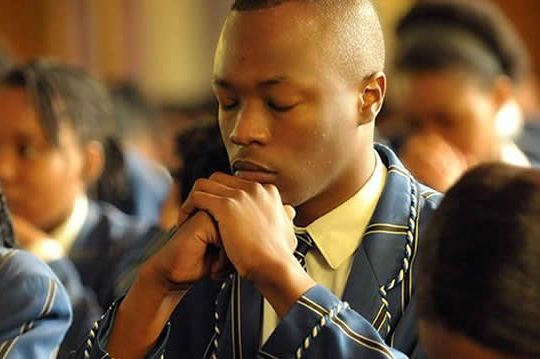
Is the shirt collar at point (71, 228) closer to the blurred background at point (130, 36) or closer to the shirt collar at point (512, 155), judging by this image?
the shirt collar at point (512, 155)

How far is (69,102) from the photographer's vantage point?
109 inches

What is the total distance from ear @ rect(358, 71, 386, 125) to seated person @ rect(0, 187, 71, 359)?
0.44 m

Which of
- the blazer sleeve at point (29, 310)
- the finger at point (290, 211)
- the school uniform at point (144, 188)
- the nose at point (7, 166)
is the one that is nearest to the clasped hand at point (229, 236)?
the finger at point (290, 211)

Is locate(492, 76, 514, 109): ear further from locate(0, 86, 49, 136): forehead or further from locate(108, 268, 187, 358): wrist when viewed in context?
locate(108, 268, 187, 358): wrist

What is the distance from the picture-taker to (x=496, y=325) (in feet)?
3.23

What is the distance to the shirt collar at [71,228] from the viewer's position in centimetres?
261

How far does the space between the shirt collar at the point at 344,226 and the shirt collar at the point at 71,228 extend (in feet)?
4.02

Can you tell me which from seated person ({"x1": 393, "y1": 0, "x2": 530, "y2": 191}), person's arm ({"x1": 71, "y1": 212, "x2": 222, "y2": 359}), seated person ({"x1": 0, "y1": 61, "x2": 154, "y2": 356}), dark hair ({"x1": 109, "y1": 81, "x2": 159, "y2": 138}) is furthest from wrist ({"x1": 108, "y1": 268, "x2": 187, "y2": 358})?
dark hair ({"x1": 109, "y1": 81, "x2": 159, "y2": 138})

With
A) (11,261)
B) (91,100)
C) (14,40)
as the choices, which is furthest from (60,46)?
(11,261)

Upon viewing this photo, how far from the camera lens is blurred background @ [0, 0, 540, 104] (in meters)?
→ 5.97

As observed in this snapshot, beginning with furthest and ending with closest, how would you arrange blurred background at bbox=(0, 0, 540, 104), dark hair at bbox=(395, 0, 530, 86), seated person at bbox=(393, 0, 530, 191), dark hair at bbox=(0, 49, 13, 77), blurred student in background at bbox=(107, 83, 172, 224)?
blurred background at bbox=(0, 0, 540, 104) < dark hair at bbox=(0, 49, 13, 77) < blurred student in background at bbox=(107, 83, 172, 224) < dark hair at bbox=(395, 0, 530, 86) < seated person at bbox=(393, 0, 530, 191)

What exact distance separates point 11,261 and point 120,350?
0.90 feet

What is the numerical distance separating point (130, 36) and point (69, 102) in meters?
3.29

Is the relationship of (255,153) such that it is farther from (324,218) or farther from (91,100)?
(91,100)
